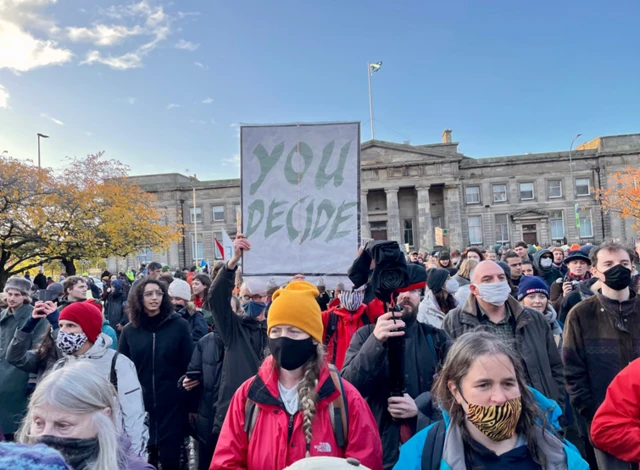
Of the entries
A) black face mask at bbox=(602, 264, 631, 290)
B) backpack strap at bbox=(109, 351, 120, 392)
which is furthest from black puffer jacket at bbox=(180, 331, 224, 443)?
black face mask at bbox=(602, 264, 631, 290)

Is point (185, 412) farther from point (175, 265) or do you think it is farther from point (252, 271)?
point (175, 265)

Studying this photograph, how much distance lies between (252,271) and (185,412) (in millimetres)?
1847

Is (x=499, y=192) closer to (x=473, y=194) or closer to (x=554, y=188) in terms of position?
(x=473, y=194)

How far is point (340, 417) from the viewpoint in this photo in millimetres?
2262

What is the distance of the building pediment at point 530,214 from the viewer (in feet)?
127

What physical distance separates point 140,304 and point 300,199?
2110 millimetres

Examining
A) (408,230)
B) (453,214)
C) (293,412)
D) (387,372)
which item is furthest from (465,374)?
(408,230)

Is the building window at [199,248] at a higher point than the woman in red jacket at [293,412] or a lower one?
higher

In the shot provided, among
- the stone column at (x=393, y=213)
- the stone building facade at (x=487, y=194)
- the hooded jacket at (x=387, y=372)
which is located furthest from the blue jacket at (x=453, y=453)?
the stone column at (x=393, y=213)

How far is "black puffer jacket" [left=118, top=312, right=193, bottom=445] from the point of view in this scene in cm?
419

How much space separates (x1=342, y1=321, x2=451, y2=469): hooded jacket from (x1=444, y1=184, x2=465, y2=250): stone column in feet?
123

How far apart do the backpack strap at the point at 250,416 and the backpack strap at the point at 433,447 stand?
0.84m

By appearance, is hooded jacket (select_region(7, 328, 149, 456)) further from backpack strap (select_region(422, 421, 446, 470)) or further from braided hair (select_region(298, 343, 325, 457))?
backpack strap (select_region(422, 421, 446, 470))

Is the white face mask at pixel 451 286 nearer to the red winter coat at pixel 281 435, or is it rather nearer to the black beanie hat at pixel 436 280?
the black beanie hat at pixel 436 280
